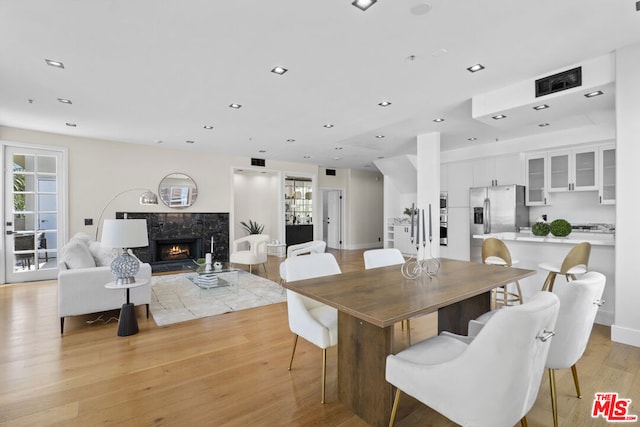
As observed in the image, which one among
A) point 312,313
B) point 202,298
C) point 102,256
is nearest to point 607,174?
point 312,313

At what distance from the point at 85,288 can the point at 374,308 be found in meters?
3.19

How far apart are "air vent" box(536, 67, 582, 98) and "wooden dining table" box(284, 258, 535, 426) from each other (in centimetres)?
213

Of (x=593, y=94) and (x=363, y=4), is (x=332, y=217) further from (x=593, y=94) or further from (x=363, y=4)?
(x=363, y=4)

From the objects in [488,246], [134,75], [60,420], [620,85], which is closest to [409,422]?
[60,420]

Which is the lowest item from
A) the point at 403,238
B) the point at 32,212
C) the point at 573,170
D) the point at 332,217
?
the point at 403,238

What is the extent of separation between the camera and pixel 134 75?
325 cm

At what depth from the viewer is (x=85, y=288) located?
3234 mm

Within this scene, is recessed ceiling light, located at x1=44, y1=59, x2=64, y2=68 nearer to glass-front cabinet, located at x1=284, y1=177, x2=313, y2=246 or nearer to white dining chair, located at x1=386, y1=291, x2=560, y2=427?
white dining chair, located at x1=386, y1=291, x2=560, y2=427

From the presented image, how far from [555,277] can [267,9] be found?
3914 millimetres

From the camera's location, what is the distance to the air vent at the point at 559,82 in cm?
309

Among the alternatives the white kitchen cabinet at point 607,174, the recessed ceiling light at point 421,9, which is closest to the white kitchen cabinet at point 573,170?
the white kitchen cabinet at point 607,174

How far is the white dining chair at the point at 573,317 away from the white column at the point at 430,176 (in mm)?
3772

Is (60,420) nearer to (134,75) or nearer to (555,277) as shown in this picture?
(134,75)

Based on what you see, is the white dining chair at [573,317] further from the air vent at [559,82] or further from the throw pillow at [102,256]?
the throw pillow at [102,256]
